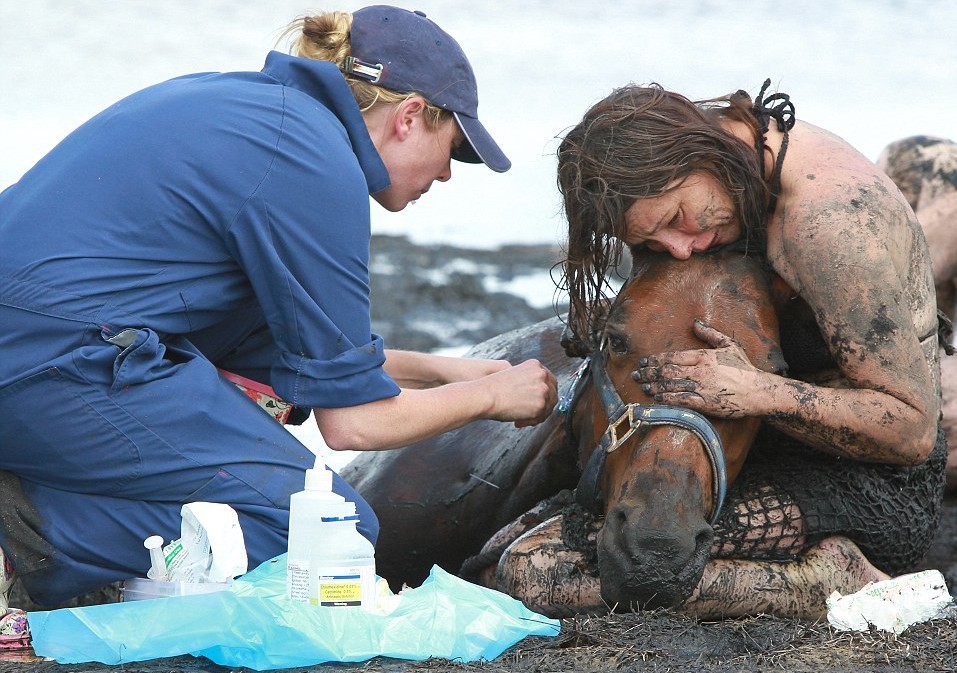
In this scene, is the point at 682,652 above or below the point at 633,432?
below

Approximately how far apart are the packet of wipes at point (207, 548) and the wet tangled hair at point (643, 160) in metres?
1.23

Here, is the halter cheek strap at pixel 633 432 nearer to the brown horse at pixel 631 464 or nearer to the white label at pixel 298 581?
the brown horse at pixel 631 464

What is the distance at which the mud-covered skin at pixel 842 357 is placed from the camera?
314 centimetres

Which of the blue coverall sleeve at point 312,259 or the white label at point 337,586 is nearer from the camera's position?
the white label at point 337,586

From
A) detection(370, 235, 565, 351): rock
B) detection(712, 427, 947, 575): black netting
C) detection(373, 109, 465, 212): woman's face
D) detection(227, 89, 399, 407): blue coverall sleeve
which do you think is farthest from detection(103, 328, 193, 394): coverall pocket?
detection(370, 235, 565, 351): rock

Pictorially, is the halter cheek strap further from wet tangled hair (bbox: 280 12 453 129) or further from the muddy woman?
wet tangled hair (bbox: 280 12 453 129)

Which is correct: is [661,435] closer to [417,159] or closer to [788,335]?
[788,335]

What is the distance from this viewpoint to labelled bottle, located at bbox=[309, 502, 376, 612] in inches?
111

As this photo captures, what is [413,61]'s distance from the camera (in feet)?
10.9

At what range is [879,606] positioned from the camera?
10.3 ft

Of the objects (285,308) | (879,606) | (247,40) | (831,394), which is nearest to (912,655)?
(879,606)

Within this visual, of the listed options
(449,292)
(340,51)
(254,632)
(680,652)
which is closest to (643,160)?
(340,51)

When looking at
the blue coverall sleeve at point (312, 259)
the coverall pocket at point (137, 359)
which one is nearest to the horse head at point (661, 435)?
the blue coverall sleeve at point (312, 259)

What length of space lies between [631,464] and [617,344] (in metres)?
0.42
